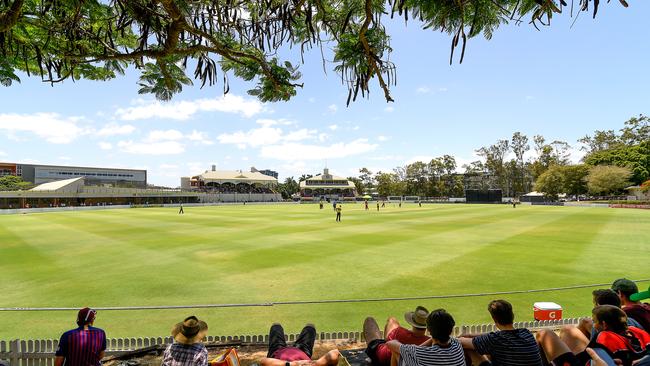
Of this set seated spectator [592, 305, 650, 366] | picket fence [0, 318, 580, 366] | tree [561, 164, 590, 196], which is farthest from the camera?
tree [561, 164, 590, 196]

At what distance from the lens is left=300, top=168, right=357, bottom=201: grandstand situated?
132 m

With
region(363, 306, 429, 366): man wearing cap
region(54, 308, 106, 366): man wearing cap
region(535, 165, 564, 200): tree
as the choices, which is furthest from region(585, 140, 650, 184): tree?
region(54, 308, 106, 366): man wearing cap

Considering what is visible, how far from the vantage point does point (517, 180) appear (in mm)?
112188

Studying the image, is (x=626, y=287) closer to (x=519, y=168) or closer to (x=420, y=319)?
(x=420, y=319)

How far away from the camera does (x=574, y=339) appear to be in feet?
12.7

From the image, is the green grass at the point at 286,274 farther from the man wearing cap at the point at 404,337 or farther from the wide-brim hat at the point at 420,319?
the wide-brim hat at the point at 420,319

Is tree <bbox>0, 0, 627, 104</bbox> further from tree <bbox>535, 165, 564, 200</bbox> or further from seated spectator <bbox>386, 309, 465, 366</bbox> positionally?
tree <bbox>535, 165, 564, 200</bbox>

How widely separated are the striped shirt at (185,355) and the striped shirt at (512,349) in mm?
2973

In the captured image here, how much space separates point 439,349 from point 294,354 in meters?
1.57

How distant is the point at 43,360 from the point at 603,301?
25.3ft

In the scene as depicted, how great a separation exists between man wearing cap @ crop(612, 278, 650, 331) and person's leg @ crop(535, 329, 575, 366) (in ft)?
3.99

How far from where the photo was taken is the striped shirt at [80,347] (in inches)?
155

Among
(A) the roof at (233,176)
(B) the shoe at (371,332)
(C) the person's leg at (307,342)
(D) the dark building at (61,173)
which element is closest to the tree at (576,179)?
(A) the roof at (233,176)

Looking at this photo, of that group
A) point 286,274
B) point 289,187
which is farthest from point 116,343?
point 289,187
